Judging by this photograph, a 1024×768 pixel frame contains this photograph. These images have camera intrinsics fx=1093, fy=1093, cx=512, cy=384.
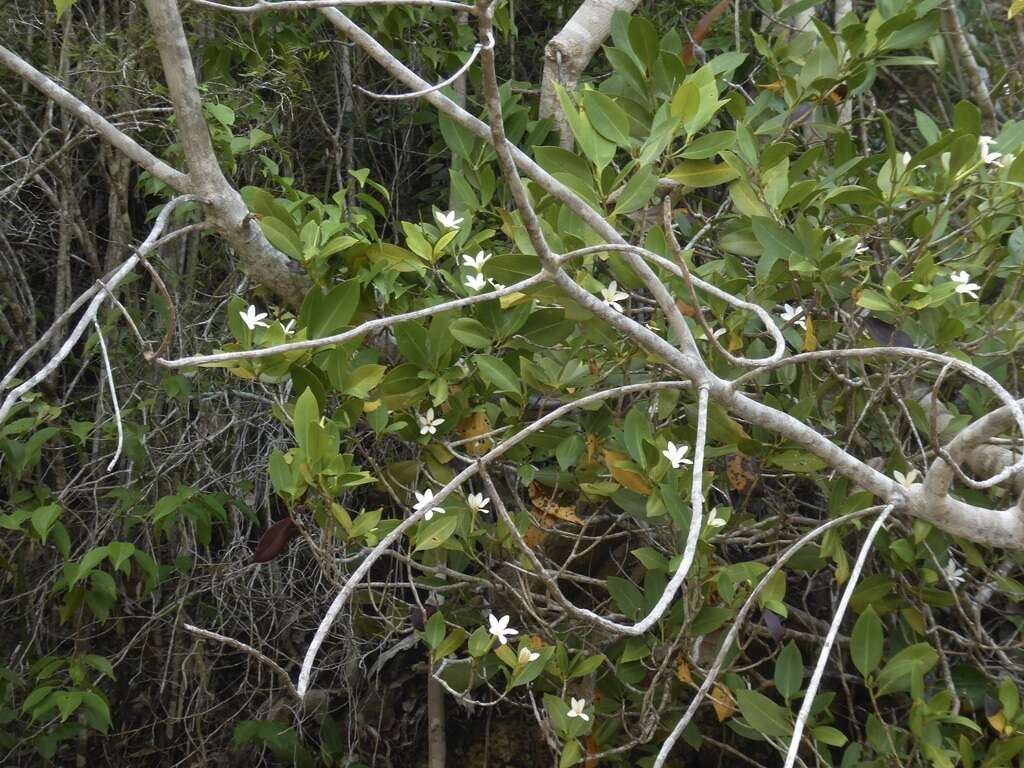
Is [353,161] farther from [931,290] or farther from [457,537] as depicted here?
[931,290]

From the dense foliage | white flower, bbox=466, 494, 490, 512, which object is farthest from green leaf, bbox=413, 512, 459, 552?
white flower, bbox=466, 494, 490, 512

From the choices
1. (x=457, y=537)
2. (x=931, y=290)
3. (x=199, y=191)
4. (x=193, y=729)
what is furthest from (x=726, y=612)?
(x=193, y=729)

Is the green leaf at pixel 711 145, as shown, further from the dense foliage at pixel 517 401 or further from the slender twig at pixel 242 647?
the slender twig at pixel 242 647

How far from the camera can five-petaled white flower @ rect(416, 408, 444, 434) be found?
2259mm

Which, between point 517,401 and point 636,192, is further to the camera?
point 517,401

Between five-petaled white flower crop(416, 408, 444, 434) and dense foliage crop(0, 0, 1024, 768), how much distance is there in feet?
A: 0.13

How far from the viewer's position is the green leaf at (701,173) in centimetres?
211

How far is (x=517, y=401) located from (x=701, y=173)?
0.60m

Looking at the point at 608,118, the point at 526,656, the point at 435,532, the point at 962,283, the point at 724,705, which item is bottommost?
the point at 724,705

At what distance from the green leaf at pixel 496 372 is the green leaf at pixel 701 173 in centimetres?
49

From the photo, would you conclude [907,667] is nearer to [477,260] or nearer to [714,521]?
[714,521]

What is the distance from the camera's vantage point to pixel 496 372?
2.15m

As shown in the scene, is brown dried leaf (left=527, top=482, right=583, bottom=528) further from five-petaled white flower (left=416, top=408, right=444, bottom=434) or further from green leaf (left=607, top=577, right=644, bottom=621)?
five-petaled white flower (left=416, top=408, right=444, bottom=434)

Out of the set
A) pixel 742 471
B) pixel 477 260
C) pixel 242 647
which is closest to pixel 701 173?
pixel 477 260
